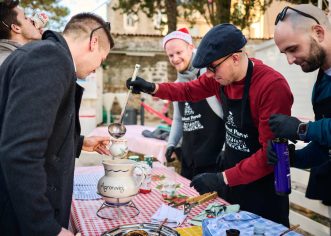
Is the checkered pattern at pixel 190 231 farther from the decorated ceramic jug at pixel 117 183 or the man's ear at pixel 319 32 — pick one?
the man's ear at pixel 319 32

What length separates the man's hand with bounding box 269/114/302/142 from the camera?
5.76 ft

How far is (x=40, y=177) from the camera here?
117cm

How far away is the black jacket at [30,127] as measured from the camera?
113cm

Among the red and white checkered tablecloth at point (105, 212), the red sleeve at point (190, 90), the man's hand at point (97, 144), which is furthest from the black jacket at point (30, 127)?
the red sleeve at point (190, 90)

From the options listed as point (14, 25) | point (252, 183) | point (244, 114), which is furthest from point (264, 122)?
point (14, 25)

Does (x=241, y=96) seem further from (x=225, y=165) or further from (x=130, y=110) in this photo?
(x=130, y=110)

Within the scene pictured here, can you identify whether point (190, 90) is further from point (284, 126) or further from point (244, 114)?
point (284, 126)

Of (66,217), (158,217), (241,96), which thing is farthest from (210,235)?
(241,96)

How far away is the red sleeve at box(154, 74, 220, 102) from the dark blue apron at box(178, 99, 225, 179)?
0.18 m

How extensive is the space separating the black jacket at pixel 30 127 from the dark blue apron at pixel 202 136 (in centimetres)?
180

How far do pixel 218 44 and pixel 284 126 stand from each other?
620 millimetres

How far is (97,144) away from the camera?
7.36 feet

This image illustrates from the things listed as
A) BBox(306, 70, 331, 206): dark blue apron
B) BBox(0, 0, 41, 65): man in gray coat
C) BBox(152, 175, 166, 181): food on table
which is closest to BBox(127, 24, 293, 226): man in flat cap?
BBox(306, 70, 331, 206): dark blue apron

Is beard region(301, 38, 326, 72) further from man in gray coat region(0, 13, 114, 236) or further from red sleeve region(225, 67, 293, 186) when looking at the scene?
man in gray coat region(0, 13, 114, 236)
